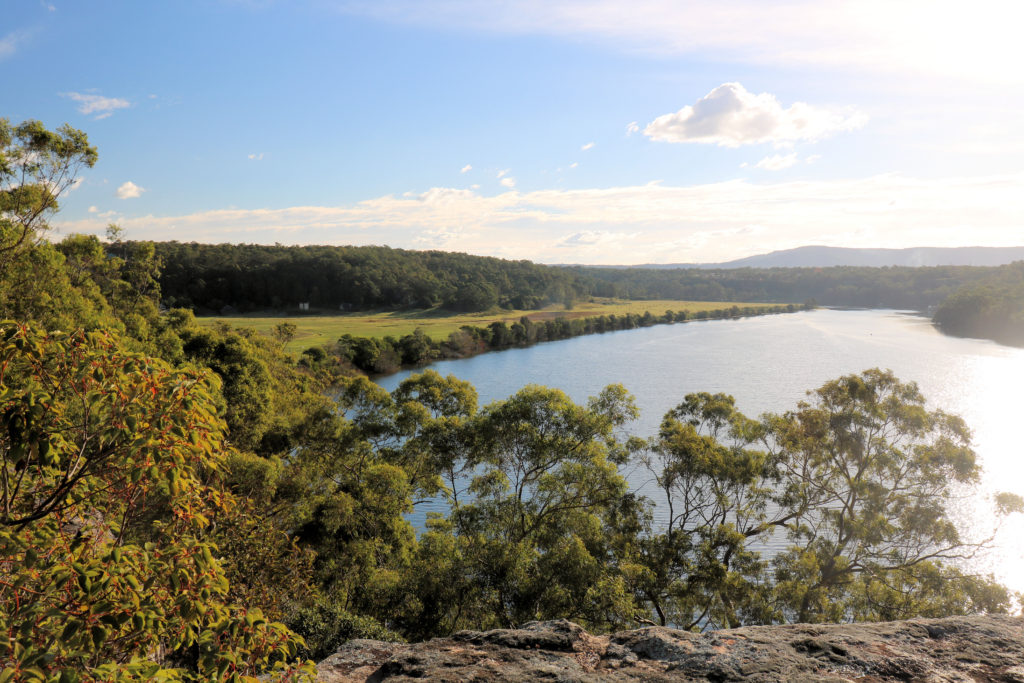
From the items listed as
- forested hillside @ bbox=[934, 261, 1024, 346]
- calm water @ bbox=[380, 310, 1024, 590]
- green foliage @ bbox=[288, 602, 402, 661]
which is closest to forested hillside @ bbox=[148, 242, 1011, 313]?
forested hillside @ bbox=[934, 261, 1024, 346]

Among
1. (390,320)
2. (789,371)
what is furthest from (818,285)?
(390,320)

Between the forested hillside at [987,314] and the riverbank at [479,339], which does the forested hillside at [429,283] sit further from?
the riverbank at [479,339]

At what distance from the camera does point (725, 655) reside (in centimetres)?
467

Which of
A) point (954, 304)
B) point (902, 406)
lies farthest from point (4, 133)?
point (954, 304)

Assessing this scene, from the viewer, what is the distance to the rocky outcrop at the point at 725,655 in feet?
14.3

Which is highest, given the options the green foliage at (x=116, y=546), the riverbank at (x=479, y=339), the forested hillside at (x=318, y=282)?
the forested hillside at (x=318, y=282)

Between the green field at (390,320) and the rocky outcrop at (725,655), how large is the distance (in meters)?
54.8

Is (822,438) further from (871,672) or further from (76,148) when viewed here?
(76,148)

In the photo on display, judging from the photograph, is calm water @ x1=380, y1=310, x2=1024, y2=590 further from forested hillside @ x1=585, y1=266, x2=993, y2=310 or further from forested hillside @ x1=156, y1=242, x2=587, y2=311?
forested hillside @ x1=585, y1=266, x2=993, y2=310

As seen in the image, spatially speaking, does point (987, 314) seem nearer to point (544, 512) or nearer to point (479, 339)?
point (479, 339)

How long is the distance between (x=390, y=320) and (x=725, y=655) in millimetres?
87370

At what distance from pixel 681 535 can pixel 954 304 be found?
299 feet

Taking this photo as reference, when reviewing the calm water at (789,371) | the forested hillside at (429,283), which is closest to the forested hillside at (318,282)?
the forested hillside at (429,283)

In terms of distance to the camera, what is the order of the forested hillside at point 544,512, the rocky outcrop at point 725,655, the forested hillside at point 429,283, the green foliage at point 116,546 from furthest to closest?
the forested hillside at point 429,283, the forested hillside at point 544,512, the rocky outcrop at point 725,655, the green foliage at point 116,546
